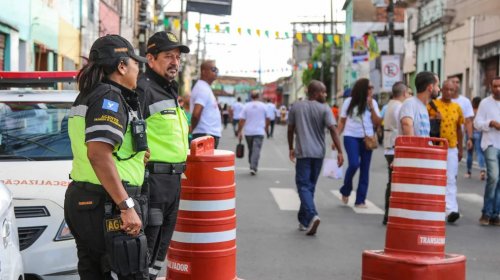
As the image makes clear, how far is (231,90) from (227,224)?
128845 mm

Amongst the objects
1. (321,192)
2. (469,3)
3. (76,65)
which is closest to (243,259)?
(321,192)

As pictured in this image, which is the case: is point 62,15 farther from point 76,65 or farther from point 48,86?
point 48,86

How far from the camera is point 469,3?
1446 inches

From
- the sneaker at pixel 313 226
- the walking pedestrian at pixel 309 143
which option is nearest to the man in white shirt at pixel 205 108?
the walking pedestrian at pixel 309 143

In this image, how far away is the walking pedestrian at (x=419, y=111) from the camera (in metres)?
9.17

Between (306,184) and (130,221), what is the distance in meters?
5.62

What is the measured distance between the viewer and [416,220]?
687 centimetres

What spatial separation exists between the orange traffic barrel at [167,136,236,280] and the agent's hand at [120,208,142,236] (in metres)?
1.71

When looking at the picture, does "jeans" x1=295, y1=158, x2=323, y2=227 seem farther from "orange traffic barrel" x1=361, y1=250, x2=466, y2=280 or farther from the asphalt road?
"orange traffic barrel" x1=361, y1=250, x2=466, y2=280

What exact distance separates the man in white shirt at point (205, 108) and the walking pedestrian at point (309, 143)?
36.8 inches

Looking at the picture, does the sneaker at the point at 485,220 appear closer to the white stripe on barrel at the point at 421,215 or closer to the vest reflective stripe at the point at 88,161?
the white stripe on barrel at the point at 421,215

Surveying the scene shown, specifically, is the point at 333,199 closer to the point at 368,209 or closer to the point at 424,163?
the point at 368,209

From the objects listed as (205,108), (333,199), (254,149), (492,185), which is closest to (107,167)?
(205,108)

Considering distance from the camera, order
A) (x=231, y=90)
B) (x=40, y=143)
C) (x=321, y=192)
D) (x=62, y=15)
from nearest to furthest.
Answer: (x=40, y=143) → (x=321, y=192) → (x=62, y=15) → (x=231, y=90)
